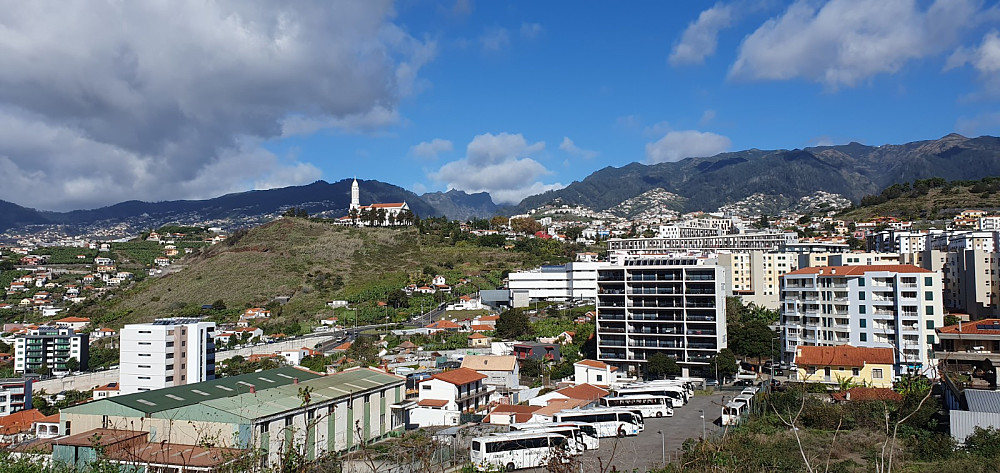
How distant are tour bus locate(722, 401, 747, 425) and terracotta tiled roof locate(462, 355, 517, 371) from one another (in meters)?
9.97

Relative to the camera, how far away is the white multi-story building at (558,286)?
5106cm

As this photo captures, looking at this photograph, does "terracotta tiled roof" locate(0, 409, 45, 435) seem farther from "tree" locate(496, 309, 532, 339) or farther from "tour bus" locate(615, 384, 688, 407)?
"tree" locate(496, 309, 532, 339)

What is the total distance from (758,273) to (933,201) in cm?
3065

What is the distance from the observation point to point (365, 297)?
176 ft

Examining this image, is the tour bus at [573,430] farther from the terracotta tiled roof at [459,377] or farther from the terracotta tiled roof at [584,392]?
the terracotta tiled roof at [459,377]

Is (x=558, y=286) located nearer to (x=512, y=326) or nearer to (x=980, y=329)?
(x=512, y=326)

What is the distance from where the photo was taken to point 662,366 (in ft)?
93.2

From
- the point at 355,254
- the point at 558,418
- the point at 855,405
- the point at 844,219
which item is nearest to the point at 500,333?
the point at 558,418

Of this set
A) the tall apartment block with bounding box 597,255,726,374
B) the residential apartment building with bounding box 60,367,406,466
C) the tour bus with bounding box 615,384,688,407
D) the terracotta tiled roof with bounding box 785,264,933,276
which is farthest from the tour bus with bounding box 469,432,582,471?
the terracotta tiled roof with bounding box 785,264,933,276

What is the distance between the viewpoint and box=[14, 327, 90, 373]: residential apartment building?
1596 inches

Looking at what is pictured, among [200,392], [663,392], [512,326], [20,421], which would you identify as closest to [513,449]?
[200,392]

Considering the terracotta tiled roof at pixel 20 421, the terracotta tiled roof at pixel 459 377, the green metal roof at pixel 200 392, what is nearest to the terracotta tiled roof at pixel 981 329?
the terracotta tiled roof at pixel 459 377

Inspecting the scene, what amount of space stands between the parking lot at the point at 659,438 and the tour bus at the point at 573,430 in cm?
24

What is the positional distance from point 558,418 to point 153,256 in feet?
293
